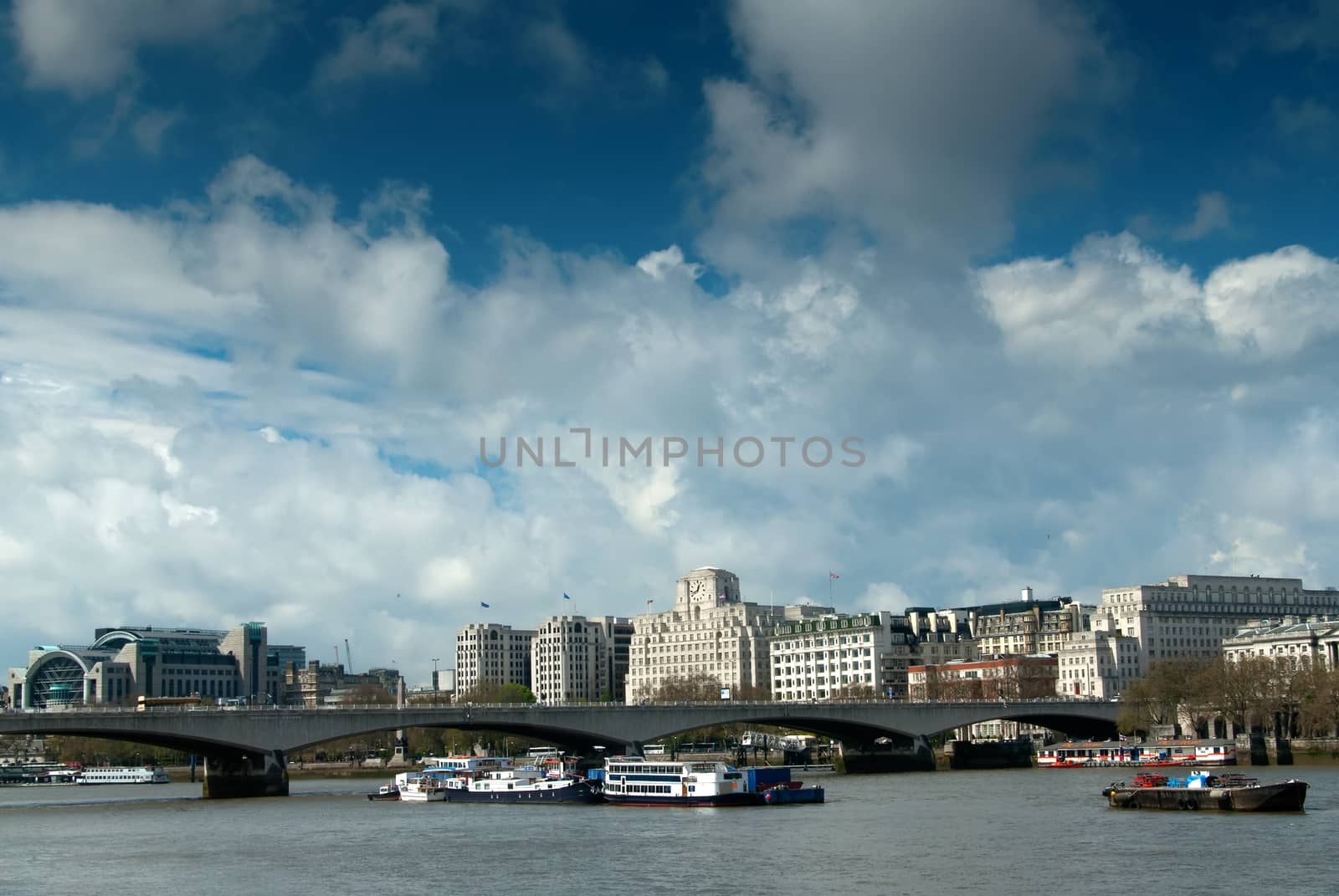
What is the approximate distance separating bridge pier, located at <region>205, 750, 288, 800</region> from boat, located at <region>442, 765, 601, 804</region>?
14.6 meters

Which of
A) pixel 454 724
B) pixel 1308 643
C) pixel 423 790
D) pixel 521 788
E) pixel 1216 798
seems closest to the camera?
pixel 1216 798

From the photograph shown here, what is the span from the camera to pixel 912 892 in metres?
55.2

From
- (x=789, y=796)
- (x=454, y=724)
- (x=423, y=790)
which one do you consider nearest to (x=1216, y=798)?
(x=789, y=796)

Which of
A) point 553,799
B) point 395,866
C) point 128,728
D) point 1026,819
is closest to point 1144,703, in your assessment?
point 553,799

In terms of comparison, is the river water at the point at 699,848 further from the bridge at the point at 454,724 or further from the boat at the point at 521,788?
the bridge at the point at 454,724

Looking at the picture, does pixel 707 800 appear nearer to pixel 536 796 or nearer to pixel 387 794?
pixel 536 796

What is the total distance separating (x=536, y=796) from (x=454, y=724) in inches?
764

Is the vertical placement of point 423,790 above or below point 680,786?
below

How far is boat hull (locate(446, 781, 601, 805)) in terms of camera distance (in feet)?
349

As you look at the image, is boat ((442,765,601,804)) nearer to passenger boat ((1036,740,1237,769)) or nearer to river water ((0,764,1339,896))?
river water ((0,764,1339,896))

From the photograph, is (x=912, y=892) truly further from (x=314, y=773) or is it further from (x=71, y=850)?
(x=314, y=773)

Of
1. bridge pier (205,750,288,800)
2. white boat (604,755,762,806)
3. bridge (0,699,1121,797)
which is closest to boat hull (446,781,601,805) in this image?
white boat (604,755,762,806)

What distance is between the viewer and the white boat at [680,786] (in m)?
96.9

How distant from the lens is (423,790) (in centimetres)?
11569
